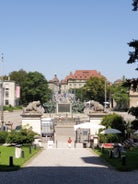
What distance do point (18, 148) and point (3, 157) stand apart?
1.03 m

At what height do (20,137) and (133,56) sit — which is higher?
(133,56)

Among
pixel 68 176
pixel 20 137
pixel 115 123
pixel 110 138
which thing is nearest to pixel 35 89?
pixel 115 123

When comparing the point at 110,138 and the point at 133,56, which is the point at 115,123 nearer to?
the point at 110,138

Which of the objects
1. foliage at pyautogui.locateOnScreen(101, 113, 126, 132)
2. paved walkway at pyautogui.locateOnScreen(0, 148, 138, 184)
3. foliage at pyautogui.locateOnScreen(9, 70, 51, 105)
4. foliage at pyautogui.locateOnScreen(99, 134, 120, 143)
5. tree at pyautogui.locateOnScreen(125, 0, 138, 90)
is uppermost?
foliage at pyautogui.locateOnScreen(9, 70, 51, 105)

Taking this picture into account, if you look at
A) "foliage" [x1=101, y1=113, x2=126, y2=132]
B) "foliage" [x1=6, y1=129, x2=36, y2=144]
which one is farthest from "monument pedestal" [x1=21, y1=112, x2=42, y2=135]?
"foliage" [x1=101, y1=113, x2=126, y2=132]

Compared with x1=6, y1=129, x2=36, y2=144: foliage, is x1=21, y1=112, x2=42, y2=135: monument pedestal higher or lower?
higher

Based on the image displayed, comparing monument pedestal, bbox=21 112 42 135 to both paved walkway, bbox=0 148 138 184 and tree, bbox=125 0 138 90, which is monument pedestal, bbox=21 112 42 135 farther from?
tree, bbox=125 0 138 90

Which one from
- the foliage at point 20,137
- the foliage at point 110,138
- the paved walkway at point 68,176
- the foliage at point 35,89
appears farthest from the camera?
the foliage at point 35,89

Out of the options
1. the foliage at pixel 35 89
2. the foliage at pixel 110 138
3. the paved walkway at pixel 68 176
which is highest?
the foliage at pixel 35 89

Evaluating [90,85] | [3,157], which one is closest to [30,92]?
[90,85]

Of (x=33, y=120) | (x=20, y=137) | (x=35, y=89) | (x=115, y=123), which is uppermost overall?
(x=35, y=89)

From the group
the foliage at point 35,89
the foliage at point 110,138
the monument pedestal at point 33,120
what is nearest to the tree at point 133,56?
the foliage at point 110,138

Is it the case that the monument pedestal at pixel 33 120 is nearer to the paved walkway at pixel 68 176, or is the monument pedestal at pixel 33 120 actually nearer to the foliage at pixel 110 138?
the foliage at pixel 110 138

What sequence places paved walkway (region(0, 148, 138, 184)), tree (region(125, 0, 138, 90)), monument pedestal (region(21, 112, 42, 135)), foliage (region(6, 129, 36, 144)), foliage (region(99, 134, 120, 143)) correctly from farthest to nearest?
monument pedestal (region(21, 112, 42, 135))
foliage (region(99, 134, 120, 143))
foliage (region(6, 129, 36, 144))
tree (region(125, 0, 138, 90))
paved walkway (region(0, 148, 138, 184))
